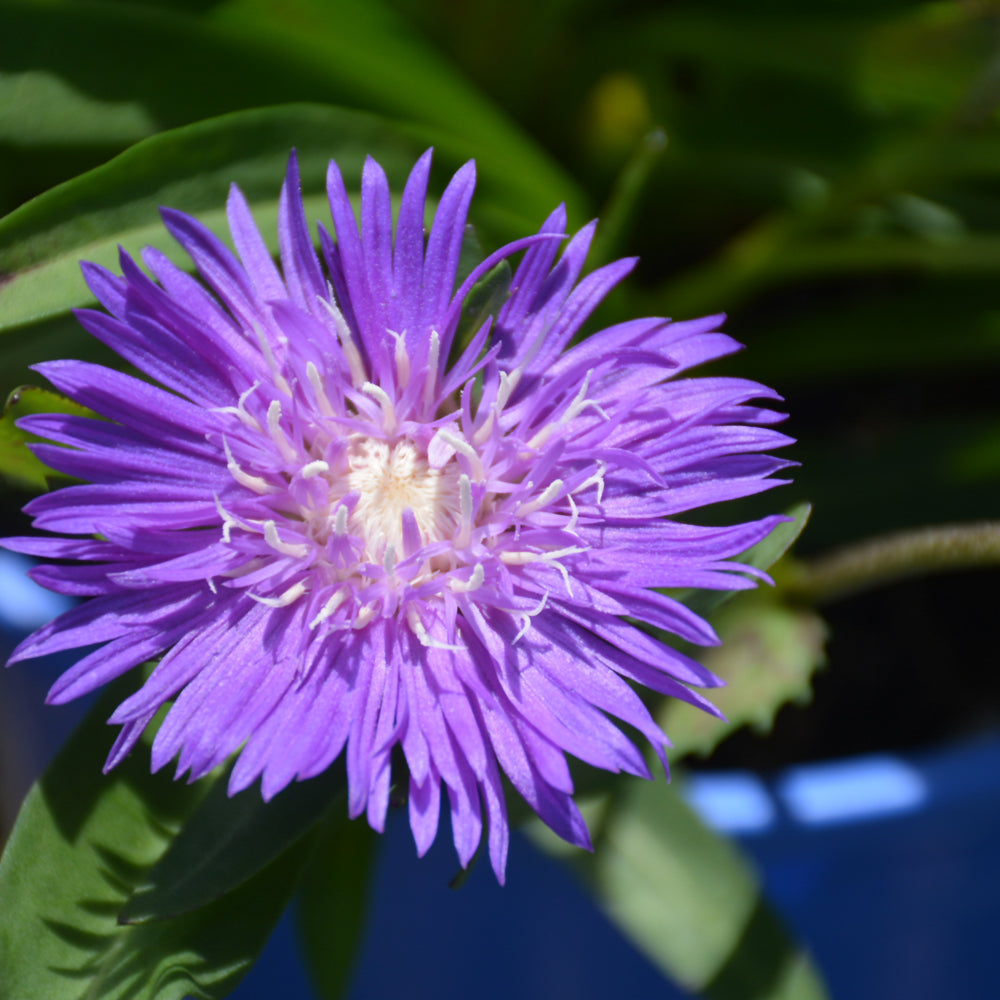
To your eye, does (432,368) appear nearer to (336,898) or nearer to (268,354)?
(268,354)

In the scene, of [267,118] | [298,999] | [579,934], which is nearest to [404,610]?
[267,118]

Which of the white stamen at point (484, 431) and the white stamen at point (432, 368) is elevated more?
the white stamen at point (432, 368)

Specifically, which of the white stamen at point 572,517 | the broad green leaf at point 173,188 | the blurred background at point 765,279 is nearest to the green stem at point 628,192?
the blurred background at point 765,279

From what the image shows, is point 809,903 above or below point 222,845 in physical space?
below

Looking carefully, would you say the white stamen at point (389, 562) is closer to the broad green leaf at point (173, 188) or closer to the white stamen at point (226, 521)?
the white stamen at point (226, 521)

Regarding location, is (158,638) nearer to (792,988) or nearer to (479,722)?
(479,722)

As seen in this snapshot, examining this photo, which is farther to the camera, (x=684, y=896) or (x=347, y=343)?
(x=684, y=896)


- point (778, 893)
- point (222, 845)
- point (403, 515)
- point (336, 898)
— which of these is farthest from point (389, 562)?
point (778, 893)

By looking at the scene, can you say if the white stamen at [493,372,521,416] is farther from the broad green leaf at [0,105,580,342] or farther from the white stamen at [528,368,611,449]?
the broad green leaf at [0,105,580,342]
